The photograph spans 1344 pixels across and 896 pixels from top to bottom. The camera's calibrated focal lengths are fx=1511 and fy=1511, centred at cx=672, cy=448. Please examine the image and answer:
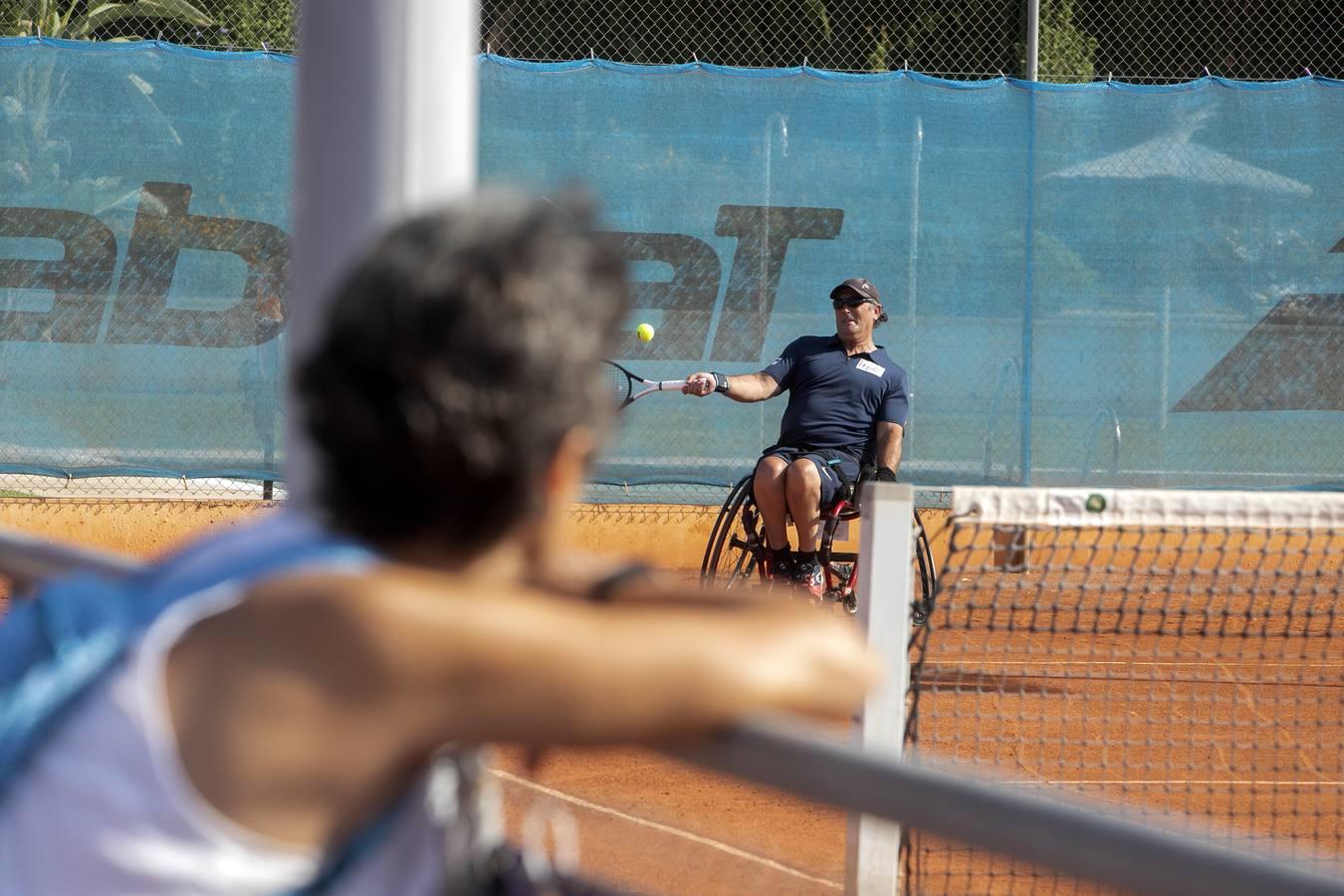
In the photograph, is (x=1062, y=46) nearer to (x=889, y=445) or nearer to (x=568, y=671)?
(x=889, y=445)

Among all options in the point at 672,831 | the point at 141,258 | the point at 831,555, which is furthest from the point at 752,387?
the point at 141,258

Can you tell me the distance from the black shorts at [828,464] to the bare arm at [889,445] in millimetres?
116

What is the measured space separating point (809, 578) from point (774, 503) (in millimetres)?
344

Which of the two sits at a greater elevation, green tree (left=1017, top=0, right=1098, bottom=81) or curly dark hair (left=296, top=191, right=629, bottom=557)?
green tree (left=1017, top=0, right=1098, bottom=81)

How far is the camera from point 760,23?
15297 millimetres

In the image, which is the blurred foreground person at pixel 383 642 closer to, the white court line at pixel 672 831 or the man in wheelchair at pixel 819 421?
the white court line at pixel 672 831

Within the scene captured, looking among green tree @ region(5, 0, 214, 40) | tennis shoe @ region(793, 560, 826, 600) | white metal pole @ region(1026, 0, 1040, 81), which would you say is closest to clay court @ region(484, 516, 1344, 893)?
tennis shoe @ region(793, 560, 826, 600)

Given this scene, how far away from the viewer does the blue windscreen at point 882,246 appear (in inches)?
299

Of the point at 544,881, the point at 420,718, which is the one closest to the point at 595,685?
the point at 420,718

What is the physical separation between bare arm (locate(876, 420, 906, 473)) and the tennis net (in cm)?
70

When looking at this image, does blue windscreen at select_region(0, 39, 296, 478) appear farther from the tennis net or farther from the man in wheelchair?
the tennis net

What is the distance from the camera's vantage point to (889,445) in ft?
20.6

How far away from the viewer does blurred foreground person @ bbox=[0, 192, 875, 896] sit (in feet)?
2.73

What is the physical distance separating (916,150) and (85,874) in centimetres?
742
